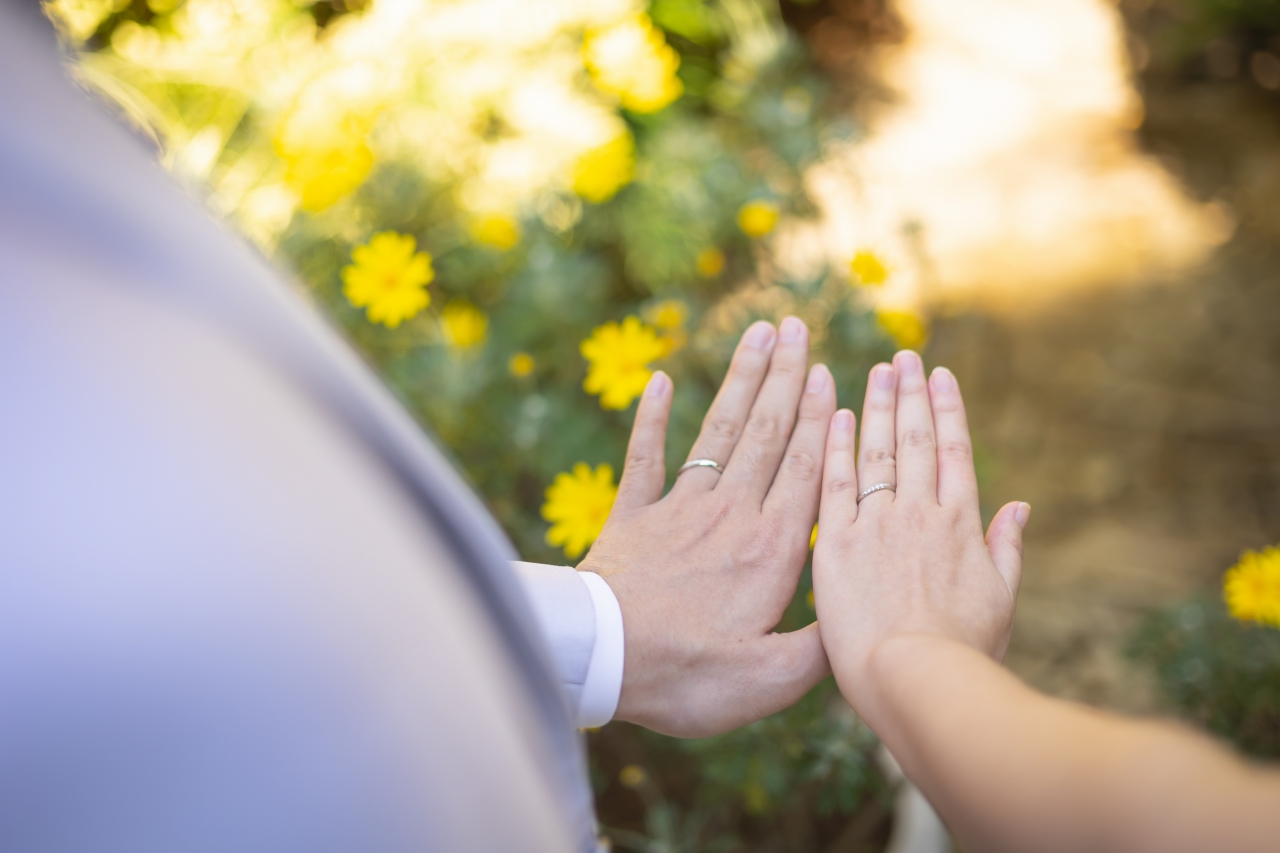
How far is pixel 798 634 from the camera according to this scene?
0.76 meters

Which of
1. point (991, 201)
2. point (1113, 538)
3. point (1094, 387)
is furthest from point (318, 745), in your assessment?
point (991, 201)

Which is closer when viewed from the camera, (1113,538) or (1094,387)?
(1113,538)

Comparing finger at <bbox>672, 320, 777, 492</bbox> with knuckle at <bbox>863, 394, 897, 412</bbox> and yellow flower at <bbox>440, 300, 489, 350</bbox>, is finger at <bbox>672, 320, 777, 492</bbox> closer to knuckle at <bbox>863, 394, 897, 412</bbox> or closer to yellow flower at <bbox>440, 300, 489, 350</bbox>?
knuckle at <bbox>863, 394, 897, 412</bbox>

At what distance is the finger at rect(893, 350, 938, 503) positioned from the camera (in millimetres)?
803

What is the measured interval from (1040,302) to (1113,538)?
72 cm

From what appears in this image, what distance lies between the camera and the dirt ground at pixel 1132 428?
168 cm

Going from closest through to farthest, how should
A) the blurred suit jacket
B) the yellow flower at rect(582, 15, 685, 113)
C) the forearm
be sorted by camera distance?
the blurred suit jacket → the forearm → the yellow flower at rect(582, 15, 685, 113)

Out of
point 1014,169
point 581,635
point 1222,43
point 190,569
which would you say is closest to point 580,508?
point 581,635

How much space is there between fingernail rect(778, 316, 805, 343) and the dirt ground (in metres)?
0.87

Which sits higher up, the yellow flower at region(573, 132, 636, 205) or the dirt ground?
the yellow flower at region(573, 132, 636, 205)

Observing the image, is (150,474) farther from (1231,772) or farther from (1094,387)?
(1094,387)

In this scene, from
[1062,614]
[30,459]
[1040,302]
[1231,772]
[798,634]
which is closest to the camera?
[30,459]

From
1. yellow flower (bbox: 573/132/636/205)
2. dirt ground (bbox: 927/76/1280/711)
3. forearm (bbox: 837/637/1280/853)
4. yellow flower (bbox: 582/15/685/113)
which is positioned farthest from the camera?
dirt ground (bbox: 927/76/1280/711)

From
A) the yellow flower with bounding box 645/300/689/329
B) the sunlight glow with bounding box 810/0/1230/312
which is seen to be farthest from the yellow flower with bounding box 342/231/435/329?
the sunlight glow with bounding box 810/0/1230/312
